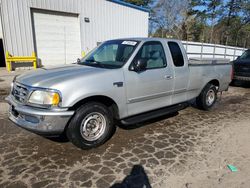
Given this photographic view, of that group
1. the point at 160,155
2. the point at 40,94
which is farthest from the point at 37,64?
the point at 160,155

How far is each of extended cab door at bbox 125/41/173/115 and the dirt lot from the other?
648mm

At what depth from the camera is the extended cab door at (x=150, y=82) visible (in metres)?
3.83

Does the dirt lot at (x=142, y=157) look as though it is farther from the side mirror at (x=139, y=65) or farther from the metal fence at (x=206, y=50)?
the metal fence at (x=206, y=50)

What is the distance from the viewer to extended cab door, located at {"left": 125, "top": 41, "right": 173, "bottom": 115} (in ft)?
12.6

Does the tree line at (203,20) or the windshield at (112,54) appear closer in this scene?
the windshield at (112,54)

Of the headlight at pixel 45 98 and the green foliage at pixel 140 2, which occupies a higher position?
the green foliage at pixel 140 2

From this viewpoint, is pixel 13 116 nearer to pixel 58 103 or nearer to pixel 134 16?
pixel 58 103

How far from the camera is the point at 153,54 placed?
14.2ft

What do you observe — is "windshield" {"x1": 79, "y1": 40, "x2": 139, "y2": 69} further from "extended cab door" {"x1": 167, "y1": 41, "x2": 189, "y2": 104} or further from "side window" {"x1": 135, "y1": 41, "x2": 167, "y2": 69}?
"extended cab door" {"x1": 167, "y1": 41, "x2": 189, "y2": 104}

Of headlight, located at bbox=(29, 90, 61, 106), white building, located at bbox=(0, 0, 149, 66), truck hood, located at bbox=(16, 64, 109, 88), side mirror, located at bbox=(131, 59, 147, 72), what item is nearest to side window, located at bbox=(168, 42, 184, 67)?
side mirror, located at bbox=(131, 59, 147, 72)

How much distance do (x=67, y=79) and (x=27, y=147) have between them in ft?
5.11

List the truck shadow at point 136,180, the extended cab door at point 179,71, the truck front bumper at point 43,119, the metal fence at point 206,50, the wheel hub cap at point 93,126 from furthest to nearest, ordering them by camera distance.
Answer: the metal fence at point 206,50 < the extended cab door at point 179,71 < the wheel hub cap at point 93,126 < the truck front bumper at point 43,119 < the truck shadow at point 136,180

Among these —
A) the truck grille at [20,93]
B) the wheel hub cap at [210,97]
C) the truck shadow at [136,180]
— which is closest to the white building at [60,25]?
the truck grille at [20,93]

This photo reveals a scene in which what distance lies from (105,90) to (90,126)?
707mm
